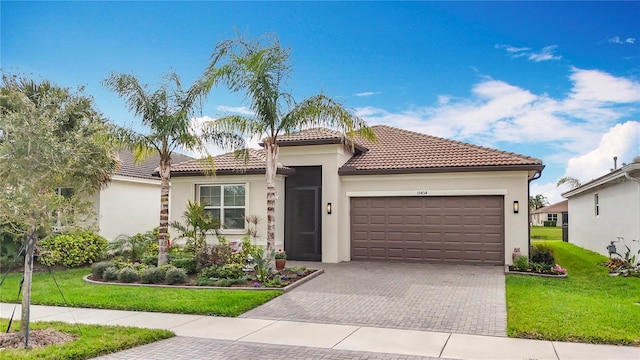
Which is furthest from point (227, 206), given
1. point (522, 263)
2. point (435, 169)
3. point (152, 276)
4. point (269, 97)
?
point (522, 263)

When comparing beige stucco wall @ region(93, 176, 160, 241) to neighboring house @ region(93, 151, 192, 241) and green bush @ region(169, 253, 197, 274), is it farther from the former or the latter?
green bush @ region(169, 253, 197, 274)

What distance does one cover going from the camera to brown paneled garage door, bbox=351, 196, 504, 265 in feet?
48.9

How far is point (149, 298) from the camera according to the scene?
9820 mm

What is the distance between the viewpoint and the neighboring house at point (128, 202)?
58.1ft

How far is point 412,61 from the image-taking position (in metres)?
16.1

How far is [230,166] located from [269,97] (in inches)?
180

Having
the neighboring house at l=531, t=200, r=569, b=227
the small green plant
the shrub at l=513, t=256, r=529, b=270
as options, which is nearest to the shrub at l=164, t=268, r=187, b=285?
the small green plant

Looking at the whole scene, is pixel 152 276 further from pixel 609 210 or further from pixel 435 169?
pixel 609 210

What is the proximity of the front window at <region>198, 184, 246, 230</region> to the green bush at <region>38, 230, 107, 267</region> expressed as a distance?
3.78 metres

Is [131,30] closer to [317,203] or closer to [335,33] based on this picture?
[335,33]

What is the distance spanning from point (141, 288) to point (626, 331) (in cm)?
952

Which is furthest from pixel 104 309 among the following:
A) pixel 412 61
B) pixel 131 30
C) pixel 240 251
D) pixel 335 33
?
pixel 412 61

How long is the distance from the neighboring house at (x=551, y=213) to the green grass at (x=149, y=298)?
4544 centimetres

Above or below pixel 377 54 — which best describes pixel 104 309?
below
